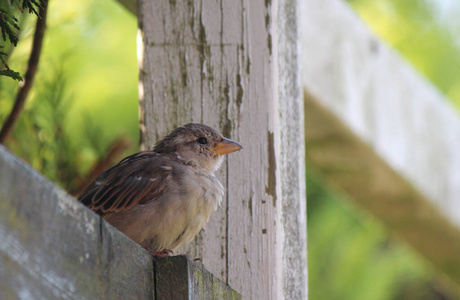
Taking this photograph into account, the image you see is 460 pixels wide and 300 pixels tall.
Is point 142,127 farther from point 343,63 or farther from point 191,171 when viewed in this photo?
point 343,63

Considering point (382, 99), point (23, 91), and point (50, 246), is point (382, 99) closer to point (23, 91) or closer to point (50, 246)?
point (23, 91)

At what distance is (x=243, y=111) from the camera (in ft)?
6.88

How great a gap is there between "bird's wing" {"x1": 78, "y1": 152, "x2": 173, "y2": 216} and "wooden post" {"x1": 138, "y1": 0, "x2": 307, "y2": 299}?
135mm

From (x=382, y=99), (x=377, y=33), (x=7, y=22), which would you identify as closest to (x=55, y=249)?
(x=7, y=22)

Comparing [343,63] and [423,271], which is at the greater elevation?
[343,63]

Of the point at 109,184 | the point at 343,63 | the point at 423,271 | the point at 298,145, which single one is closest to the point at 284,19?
the point at 298,145

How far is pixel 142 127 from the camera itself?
2205 millimetres

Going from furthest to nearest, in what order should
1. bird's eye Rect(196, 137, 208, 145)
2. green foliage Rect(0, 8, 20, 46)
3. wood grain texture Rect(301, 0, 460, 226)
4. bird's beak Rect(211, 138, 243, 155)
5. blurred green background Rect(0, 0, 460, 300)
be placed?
1. blurred green background Rect(0, 0, 460, 300)
2. wood grain texture Rect(301, 0, 460, 226)
3. bird's eye Rect(196, 137, 208, 145)
4. bird's beak Rect(211, 138, 243, 155)
5. green foliage Rect(0, 8, 20, 46)

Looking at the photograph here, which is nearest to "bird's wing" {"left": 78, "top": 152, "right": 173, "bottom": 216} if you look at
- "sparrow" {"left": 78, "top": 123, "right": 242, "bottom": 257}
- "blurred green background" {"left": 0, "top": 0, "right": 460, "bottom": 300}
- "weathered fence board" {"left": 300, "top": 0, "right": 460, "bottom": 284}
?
"sparrow" {"left": 78, "top": 123, "right": 242, "bottom": 257}

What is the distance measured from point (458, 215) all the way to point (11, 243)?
10.8 feet

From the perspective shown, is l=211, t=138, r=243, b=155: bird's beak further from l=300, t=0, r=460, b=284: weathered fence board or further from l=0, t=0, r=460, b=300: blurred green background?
l=0, t=0, r=460, b=300: blurred green background

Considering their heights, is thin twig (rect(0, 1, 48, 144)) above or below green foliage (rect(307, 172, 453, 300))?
above

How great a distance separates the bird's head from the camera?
223cm

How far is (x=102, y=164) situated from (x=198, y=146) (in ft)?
1.33
